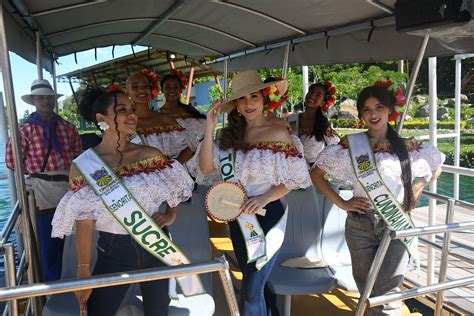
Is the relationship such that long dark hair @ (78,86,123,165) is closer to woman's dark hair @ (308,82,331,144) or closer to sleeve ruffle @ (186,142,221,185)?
sleeve ruffle @ (186,142,221,185)

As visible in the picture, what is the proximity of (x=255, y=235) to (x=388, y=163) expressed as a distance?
0.87m

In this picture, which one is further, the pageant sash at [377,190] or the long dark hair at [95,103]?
the pageant sash at [377,190]

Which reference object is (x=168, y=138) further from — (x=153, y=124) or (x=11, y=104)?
(x=11, y=104)

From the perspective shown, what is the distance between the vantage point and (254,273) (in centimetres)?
230

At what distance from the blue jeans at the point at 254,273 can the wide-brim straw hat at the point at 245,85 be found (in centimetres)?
65

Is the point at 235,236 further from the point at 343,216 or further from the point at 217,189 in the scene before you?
the point at 343,216

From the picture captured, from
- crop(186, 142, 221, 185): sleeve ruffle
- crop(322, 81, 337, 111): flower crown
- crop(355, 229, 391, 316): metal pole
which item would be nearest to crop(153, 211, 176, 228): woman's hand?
crop(186, 142, 221, 185): sleeve ruffle

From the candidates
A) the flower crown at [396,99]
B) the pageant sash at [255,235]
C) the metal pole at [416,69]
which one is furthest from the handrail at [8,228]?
the metal pole at [416,69]

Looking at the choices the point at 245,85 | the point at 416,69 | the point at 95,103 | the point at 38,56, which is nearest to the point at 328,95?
the point at 416,69

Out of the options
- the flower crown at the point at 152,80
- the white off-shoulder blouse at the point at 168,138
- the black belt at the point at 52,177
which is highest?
the flower crown at the point at 152,80

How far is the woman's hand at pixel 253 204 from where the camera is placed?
7.54 feet

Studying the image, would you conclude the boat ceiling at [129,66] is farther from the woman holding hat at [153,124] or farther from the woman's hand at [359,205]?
the woman's hand at [359,205]

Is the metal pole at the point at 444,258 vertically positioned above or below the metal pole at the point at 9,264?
below

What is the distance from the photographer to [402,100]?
2529 millimetres
